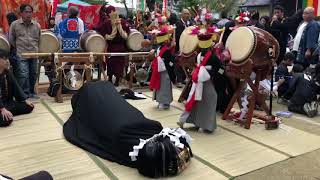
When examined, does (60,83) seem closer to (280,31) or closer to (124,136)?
(124,136)

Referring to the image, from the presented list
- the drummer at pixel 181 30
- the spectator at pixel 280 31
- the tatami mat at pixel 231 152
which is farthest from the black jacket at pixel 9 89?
the spectator at pixel 280 31

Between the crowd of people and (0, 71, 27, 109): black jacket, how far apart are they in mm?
13

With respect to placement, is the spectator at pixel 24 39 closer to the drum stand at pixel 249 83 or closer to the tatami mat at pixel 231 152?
the tatami mat at pixel 231 152

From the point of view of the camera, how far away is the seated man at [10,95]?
4.59m

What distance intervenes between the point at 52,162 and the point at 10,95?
75.4 inches

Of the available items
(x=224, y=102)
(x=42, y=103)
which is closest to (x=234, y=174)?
(x=224, y=102)

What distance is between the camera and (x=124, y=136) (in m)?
3.27

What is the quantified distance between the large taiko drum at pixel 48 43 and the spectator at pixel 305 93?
155 inches

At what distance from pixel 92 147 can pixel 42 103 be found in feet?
8.29

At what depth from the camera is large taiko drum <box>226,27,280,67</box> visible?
4.39 meters

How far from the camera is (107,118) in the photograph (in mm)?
3535

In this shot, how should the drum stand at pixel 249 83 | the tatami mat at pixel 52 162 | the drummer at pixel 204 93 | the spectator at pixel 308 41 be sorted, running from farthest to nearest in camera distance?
the spectator at pixel 308 41
the drum stand at pixel 249 83
the drummer at pixel 204 93
the tatami mat at pixel 52 162

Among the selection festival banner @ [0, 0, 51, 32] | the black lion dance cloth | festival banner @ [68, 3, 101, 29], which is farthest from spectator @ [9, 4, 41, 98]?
festival banner @ [68, 3, 101, 29]

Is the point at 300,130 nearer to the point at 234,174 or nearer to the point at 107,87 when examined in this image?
the point at 234,174
